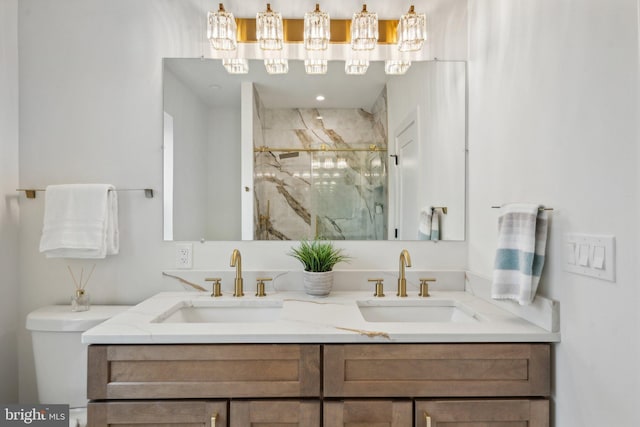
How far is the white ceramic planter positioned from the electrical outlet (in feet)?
1.86

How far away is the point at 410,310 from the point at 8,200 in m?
1.83

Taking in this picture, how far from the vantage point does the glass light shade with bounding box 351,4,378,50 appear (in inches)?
67.1

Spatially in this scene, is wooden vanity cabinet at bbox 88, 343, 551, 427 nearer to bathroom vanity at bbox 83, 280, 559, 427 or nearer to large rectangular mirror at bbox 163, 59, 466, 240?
bathroom vanity at bbox 83, 280, 559, 427

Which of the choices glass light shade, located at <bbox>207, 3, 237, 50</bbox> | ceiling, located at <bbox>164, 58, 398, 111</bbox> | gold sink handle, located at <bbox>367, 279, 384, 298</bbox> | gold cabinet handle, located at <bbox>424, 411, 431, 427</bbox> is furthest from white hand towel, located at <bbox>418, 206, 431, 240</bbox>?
glass light shade, located at <bbox>207, 3, 237, 50</bbox>

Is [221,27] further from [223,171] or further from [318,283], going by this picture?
[318,283]

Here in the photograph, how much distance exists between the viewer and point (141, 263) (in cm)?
173

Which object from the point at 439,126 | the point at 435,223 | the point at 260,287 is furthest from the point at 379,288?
the point at 439,126

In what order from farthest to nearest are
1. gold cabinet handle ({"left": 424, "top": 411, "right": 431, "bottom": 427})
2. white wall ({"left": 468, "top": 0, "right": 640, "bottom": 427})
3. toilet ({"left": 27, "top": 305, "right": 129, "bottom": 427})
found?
toilet ({"left": 27, "top": 305, "right": 129, "bottom": 427}) < gold cabinet handle ({"left": 424, "top": 411, "right": 431, "bottom": 427}) < white wall ({"left": 468, "top": 0, "right": 640, "bottom": 427})

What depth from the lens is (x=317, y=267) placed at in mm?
1623

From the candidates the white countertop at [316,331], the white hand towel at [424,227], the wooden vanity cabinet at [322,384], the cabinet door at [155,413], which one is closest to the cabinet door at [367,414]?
the wooden vanity cabinet at [322,384]

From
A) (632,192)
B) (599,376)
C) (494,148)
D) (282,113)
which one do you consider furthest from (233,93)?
(599,376)

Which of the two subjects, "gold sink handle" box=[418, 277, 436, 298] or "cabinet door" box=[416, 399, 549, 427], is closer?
"cabinet door" box=[416, 399, 549, 427]

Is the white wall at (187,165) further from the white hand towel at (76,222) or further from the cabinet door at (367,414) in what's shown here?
the cabinet door at (367,414)

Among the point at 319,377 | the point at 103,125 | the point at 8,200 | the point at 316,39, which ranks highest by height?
the point at 316,39
